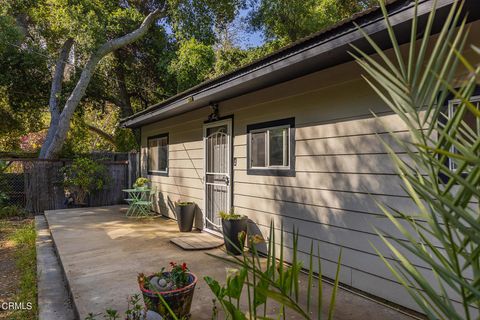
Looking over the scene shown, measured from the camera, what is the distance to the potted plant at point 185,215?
18.8 ft

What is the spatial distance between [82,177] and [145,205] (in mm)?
2259

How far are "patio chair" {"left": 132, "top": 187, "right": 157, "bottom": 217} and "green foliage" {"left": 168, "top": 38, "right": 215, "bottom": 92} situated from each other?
14.3 ft

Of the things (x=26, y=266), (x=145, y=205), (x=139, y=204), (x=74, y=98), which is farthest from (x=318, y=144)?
(x=74, y=98)

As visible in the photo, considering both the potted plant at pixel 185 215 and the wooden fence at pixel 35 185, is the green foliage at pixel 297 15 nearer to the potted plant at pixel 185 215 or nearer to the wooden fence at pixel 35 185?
the potted plant at pixel 185 215

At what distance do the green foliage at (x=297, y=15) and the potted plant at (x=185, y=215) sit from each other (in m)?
7.82

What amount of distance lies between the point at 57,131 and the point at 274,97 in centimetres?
796

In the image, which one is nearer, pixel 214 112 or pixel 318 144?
pixel 318 144

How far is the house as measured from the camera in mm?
2803

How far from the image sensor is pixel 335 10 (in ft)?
35.9

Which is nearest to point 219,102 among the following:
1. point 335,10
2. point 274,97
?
point 274,97

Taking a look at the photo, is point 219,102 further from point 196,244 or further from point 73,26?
point 73,26

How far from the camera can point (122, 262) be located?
4.01 meters
